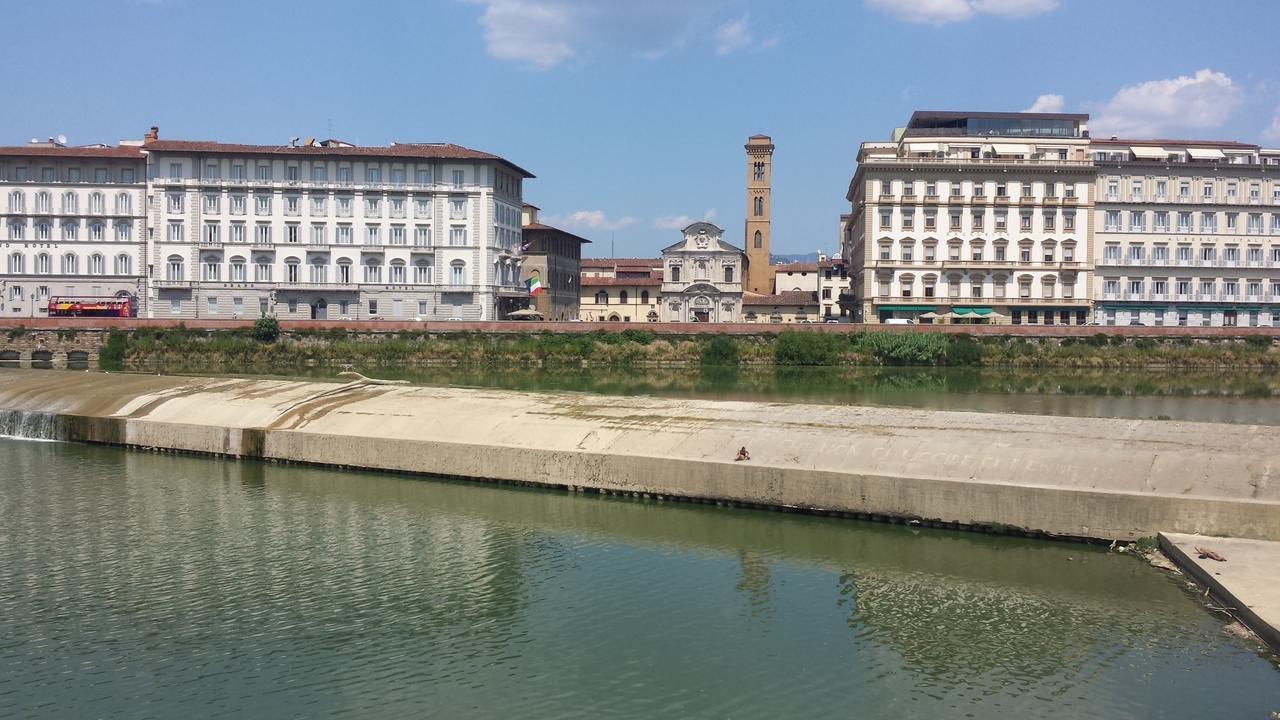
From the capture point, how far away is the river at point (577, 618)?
16422 mm

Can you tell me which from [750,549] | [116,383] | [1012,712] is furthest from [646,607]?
[116,383]

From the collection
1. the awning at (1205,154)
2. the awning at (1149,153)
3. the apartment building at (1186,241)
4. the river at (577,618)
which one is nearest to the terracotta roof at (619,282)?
the apartment building at (1186,241)

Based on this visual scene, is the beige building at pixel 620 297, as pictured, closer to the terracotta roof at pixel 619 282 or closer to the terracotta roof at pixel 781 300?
the terracotta roof at pixel 619 282

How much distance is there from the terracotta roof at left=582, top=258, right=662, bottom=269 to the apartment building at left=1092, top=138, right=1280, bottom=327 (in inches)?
2187

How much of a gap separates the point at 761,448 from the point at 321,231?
6945 centimetres

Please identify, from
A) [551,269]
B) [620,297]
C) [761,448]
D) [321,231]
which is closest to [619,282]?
[620,297]

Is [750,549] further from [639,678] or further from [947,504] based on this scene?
[639,678]

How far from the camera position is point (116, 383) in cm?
4634

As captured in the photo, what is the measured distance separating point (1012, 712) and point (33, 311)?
95.6 m

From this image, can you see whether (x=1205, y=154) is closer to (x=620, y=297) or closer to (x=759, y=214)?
(x=759, y=214)

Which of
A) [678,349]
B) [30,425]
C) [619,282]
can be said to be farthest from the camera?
[619,282]

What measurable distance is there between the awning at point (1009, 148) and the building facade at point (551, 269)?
145 feet

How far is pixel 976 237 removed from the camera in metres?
93.0

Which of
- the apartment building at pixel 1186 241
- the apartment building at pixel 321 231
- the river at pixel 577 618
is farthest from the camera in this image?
the apartment building at pixel 1186 241
